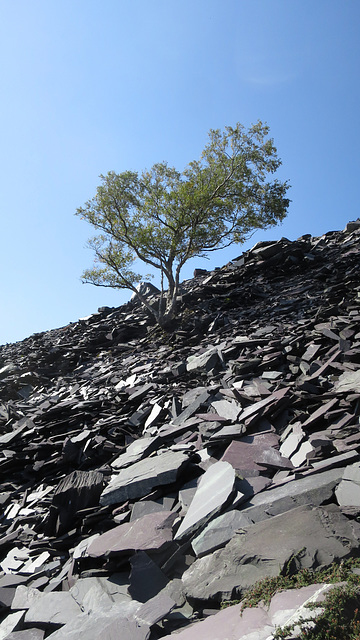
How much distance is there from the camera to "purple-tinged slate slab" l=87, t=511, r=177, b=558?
4258 mm

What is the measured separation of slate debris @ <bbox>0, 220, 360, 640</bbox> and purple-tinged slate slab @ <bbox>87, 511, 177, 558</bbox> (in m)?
0.02

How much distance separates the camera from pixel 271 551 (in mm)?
3471

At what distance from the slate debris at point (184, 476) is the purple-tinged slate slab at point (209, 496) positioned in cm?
2

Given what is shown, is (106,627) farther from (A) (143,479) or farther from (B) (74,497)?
(B) (74,497)

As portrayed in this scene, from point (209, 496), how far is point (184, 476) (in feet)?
3.37

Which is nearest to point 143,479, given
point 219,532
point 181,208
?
point 219,532

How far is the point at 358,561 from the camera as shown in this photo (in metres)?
3.08

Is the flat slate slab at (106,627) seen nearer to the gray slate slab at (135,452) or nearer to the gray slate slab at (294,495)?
the gray slate slab at (294,495)

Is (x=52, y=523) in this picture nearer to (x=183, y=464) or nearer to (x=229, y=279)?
(x=183, y=464)

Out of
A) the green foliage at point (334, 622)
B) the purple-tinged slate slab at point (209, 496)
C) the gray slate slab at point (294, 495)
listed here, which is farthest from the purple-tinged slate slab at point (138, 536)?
the green foliage at point (334, 622)

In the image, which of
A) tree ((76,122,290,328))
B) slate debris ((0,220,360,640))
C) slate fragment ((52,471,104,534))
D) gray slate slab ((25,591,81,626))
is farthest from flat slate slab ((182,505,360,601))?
tree ((76,122,290,328))

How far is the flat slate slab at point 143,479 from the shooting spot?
539 centimetres

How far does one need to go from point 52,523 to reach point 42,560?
66 centimetres

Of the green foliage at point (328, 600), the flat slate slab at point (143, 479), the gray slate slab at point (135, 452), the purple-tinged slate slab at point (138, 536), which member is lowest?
the green foliage at point (328, 600)
